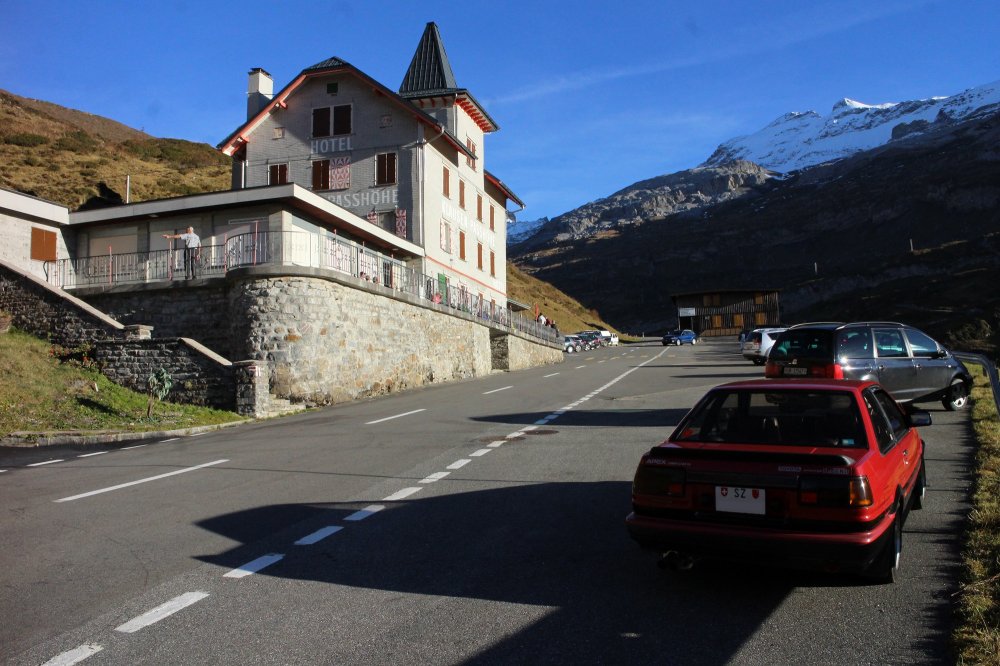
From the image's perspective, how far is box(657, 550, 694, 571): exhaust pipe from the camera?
16.9ft

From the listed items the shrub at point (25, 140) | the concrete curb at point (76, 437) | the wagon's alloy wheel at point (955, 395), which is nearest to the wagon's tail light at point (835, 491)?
the wagon's alloy wheel at point (955, 395)

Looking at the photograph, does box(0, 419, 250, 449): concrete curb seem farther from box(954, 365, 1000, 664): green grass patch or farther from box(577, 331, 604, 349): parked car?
box(577, 331, 604, 349): parked car

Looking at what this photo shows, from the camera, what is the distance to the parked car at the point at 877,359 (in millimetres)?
12375

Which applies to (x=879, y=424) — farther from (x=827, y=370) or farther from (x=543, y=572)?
(x=827, y=370)

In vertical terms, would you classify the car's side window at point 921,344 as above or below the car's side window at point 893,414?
above

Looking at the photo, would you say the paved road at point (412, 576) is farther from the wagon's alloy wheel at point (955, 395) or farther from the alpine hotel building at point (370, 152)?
the alpine hotel building at point (370, 152)

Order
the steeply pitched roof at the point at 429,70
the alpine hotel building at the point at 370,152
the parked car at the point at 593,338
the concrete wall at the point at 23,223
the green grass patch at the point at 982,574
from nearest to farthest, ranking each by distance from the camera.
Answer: the green grass patch at the point at 982,574 < the concrete wall at the point at 23,223 < the alpine hotel building at the point at 370,152 < the steeply pitched roof at the point at 429,70 < the parked car at the point at 593,338

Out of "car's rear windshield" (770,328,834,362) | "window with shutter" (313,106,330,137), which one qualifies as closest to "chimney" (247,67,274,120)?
"window with shutter" (313,106,330,137)

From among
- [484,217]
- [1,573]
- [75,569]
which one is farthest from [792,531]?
[484,217]

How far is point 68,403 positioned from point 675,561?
16.5m

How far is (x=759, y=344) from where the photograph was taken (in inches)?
1179

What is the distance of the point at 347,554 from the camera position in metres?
5.81

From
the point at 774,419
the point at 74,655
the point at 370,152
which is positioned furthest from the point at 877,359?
the point at 370,152

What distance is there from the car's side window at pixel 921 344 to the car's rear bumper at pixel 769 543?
968cm
